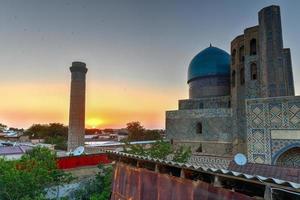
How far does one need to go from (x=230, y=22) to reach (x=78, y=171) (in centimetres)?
1150

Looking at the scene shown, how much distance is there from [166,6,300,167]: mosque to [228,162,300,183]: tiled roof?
278 cm

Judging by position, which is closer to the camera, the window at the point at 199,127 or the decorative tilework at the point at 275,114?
the decorative tilework at the point at 275,114

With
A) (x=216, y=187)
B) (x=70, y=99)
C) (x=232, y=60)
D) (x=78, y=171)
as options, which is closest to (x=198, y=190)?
(x=216, y=187)

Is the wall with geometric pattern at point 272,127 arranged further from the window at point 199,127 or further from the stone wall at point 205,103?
the stone wall at point 205,103

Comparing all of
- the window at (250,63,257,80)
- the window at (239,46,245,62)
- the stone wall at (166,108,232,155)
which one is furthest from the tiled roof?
the window at (239,46,245,62)

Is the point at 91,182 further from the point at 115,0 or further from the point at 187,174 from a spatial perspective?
the point at 115,0

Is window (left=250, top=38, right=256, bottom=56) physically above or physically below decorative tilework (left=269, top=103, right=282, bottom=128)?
above

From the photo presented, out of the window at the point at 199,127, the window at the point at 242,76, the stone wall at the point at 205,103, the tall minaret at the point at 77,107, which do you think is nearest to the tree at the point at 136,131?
the tall minaret at the point at 77,107

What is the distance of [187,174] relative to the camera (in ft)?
13.9

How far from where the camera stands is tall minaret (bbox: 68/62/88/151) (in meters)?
21.0

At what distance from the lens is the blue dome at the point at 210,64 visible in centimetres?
1888

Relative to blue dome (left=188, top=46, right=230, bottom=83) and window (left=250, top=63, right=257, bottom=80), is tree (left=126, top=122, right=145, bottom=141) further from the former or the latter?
window (left=250, top=63, right=257, bottom=80)

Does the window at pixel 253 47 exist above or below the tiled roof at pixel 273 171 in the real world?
above

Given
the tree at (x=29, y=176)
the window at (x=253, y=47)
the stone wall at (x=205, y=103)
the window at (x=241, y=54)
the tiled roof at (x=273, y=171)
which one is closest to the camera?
the tiled roof at (x=273, y=171)
